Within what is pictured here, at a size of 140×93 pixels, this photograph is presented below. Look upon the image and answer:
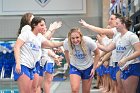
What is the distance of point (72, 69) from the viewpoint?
584 cm

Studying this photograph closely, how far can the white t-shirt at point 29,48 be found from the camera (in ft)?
16.6

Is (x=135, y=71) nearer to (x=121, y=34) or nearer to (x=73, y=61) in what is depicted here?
(x=121, y=34)

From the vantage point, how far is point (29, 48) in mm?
5133

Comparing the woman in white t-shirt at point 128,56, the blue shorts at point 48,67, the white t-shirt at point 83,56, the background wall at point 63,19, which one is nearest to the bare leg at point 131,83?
the woman in white t-shirt at point 128,56

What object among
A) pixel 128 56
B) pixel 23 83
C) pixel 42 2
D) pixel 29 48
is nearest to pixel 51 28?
pixel 29 48

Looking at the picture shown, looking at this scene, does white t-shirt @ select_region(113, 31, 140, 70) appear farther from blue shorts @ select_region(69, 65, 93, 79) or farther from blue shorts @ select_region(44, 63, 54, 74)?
blue shorts @ select_region(44, 63, 54, 74)

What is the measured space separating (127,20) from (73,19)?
15.5 m

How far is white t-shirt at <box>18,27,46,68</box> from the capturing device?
5.05 metres

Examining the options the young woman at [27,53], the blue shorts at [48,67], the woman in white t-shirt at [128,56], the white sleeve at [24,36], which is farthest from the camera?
the blue shorts at [48,67]

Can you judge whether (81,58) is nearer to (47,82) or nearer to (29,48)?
(29,48)

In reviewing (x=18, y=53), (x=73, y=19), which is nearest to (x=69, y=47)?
(x=18, y=53)

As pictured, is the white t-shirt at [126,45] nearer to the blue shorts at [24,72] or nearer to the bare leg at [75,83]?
the bare leg at [75,83]

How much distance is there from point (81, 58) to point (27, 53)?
1.07 metres

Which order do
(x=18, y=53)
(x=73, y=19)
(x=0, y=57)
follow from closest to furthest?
(x=18, y=53)
(x=0, y=57)
(x=73, y=19)
